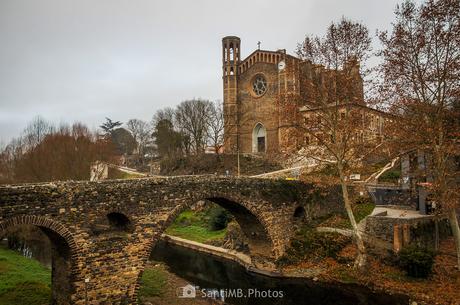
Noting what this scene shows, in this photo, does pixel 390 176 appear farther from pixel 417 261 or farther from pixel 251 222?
pixel 251 222

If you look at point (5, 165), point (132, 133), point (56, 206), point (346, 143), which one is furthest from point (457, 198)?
point (132, 133)

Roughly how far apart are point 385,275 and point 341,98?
9.26 m

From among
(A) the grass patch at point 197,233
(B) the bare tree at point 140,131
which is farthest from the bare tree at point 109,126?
(A) the grass patch at point 197,233

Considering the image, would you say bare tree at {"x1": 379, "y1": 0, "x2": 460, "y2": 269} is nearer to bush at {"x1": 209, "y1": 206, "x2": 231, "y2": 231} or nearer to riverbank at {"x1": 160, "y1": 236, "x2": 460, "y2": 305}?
riverbank at {"x1": 160, "y1": 236, "x2": 460, "y2": 305}

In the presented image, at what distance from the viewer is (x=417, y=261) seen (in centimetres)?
1623

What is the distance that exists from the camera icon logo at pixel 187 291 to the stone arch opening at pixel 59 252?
544 centimetres

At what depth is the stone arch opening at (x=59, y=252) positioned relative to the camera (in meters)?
11.6

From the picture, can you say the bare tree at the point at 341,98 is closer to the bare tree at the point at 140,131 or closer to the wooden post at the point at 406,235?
the wooden post at the point at 406,235

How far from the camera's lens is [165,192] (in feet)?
51.6

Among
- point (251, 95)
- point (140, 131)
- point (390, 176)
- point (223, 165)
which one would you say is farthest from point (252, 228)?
point (140, 131)

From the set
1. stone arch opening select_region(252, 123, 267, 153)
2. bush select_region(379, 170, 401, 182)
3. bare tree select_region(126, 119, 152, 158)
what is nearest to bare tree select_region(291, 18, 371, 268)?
bush select_region(379, 170, 401, 182)

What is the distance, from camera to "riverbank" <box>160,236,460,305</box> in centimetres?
1491

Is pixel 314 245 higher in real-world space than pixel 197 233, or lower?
higher

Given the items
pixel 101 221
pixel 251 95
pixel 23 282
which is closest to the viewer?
pixel 101 221
